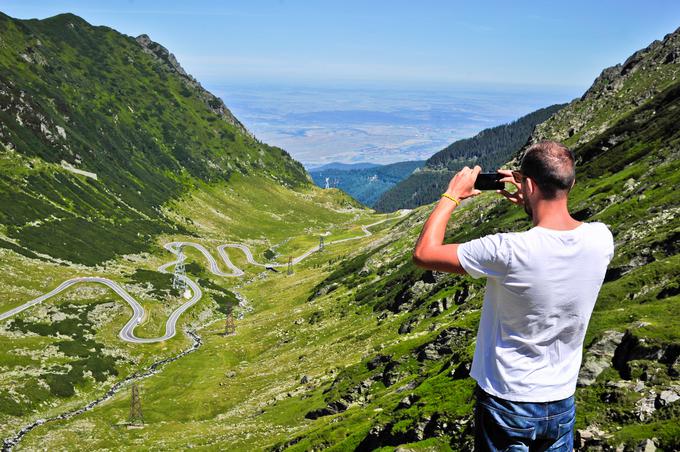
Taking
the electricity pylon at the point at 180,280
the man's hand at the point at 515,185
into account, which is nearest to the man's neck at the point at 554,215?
the man's hand at the point at 515,185

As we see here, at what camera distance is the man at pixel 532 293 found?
6902 mm

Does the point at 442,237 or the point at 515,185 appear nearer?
the point at 442,237

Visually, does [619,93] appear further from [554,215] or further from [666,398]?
[554,215]

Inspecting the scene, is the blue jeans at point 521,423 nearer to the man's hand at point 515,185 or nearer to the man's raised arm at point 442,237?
the man's raised arm at point 442,237

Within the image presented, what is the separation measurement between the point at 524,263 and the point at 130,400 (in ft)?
307

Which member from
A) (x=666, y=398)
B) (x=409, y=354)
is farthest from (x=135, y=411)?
(x=666, y=398)

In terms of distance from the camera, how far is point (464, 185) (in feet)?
25.2

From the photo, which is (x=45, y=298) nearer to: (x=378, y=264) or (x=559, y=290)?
(x=378, y=264)

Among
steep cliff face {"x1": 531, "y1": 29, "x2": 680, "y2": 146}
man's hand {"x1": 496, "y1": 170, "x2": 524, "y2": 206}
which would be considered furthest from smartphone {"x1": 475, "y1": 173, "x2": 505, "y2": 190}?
steep cliff face {"x1": 531, "y1": 29, "x2": 680, "y2": 146}

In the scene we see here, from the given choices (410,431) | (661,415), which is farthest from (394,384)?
(661,415)

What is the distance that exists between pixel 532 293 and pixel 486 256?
74 cm

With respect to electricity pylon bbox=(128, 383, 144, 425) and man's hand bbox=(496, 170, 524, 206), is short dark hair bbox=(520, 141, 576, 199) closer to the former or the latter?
man's hand bbox=(496, 170, 524, 206)

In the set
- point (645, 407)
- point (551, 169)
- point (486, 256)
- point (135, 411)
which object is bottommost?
point (135, 411)

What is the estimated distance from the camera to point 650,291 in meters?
34.8
